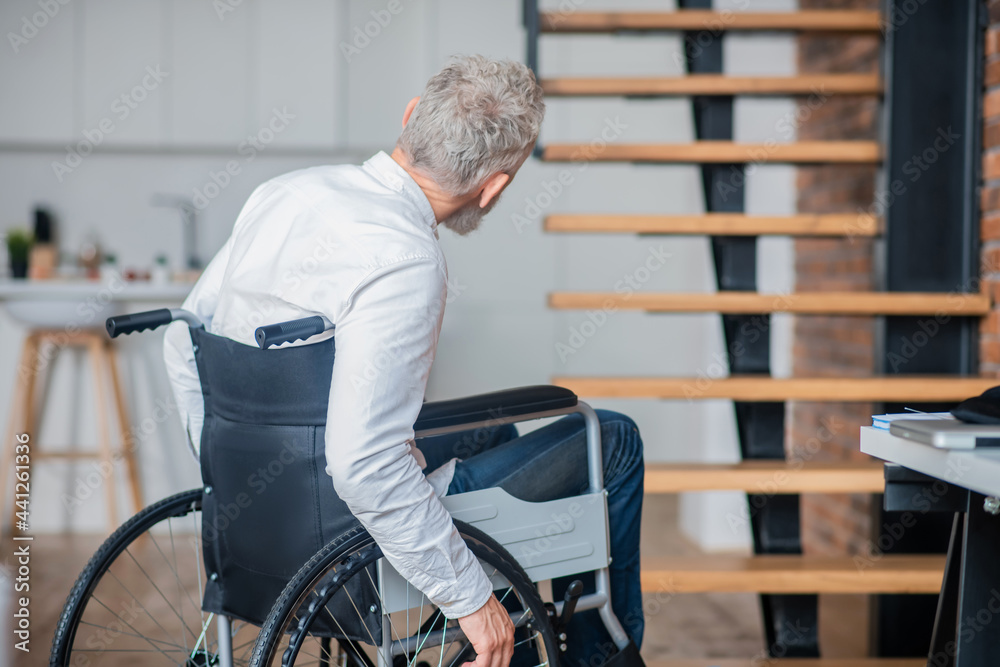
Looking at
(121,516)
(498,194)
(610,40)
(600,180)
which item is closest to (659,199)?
(600,180)

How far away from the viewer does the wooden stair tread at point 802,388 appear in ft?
A: 5.90

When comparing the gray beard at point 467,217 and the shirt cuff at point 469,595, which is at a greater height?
the gray beard at point 467,217

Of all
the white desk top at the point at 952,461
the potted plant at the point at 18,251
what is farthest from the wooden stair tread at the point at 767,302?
the potted plant at the point at 18,251

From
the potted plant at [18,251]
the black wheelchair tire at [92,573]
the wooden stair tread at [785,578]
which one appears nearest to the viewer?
the black wheelchair tire at [92,573]

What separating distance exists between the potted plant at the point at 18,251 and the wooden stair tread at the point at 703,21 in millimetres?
2525

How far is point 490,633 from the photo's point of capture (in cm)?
109

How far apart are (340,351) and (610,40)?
3552 mm

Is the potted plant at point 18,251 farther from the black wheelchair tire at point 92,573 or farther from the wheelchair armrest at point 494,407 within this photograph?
the wheelchair armrest at point 494,407

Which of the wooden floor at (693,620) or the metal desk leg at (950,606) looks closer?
the metal desk leg at (950,606)

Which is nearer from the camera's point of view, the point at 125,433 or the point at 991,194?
the point at 991,194

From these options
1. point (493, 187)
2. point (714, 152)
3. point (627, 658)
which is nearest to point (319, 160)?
point (714, 152)

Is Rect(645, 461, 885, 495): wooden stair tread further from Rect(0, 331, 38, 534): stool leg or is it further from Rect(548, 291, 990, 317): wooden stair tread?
Rect(0, 331, 38, 534): stool leg

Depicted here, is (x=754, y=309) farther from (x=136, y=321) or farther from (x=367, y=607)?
(x=136, y=321)

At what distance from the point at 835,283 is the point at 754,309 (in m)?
1.17
